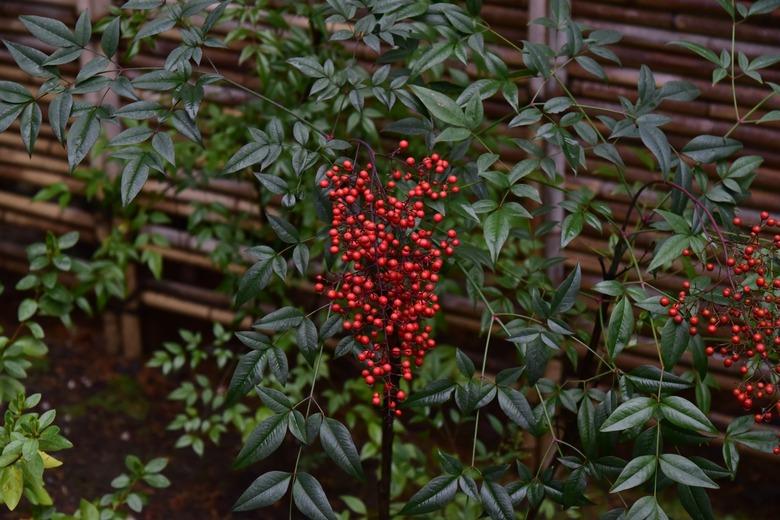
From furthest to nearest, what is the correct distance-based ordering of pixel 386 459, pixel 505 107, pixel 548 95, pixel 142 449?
pixel 142 449
pixel 505 107
pixel 548 95
pixel 386 459

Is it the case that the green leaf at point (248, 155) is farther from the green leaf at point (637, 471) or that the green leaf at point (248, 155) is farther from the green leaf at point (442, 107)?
the green leaf at point (637, 471)

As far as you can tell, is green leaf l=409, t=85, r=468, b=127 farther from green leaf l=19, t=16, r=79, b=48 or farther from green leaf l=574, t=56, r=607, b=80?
green leaf l=19, t=16, r=79, b=48

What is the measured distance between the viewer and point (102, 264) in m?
2.41

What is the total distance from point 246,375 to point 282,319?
100 mm

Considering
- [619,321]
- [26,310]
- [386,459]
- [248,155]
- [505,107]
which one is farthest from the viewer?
[505,107]

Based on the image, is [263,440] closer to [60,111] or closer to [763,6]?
[60,111]

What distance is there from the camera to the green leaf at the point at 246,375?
137 cm

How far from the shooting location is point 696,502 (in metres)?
1.29

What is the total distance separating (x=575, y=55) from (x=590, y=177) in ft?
2.91

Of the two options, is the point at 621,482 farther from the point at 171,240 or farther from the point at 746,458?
the point at 171,240

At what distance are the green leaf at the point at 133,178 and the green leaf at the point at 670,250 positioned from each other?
768 millimetres

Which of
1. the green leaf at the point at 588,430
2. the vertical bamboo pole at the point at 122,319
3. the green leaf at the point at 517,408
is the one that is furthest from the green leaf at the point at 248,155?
the vertical bamboo pole at the point at 122,319

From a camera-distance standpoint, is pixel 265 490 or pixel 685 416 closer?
pixel 685 416

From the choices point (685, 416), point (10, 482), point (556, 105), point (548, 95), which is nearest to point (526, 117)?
point (556, 105)
